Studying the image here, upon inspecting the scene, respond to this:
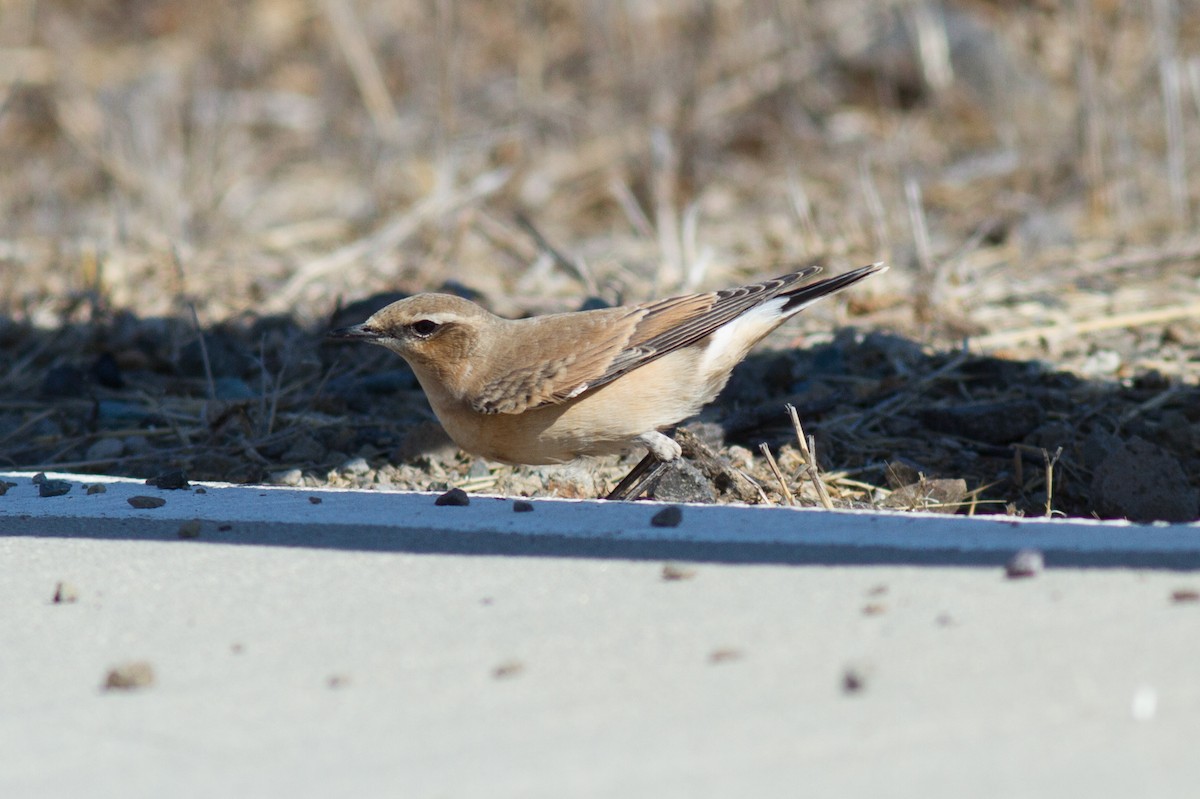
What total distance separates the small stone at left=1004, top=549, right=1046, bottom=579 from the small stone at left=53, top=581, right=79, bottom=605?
2.20 m

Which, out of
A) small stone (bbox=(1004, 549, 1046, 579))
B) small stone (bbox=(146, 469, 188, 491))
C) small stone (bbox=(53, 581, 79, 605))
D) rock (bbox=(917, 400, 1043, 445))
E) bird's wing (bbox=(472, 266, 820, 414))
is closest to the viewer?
small stone (bbox=(1004, 549, 1046, 579))

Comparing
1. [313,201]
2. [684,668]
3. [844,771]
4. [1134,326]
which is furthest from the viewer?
[313,201]

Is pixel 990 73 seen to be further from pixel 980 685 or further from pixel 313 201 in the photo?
pixel 980 685

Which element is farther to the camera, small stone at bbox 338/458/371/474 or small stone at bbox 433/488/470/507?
small stone at bbox 338/458/371/474

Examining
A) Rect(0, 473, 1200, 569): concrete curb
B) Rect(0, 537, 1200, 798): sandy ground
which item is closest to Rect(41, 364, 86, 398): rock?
Rect(0, 473, 1200, 569): concrete curb

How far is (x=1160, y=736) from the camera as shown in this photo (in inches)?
90.1

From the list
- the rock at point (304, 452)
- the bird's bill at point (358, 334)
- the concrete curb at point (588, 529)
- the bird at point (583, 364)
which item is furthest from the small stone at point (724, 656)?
the rock at point (304, 452)

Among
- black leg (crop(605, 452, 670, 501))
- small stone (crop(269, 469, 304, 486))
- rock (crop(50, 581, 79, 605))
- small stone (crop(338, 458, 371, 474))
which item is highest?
rock (crop(50, 581, 79, 605))

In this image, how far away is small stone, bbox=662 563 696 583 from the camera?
3.23 m

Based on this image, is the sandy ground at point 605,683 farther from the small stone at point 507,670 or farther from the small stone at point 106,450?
the small stone at point 106,450

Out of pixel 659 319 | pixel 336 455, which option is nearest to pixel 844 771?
pixel 659 319

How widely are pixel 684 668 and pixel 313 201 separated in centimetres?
935

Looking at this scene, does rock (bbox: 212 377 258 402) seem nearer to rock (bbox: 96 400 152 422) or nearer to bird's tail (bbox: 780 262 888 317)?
rock (bbox: 96 400 152 422)

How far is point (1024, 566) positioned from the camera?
2994 millimetres
